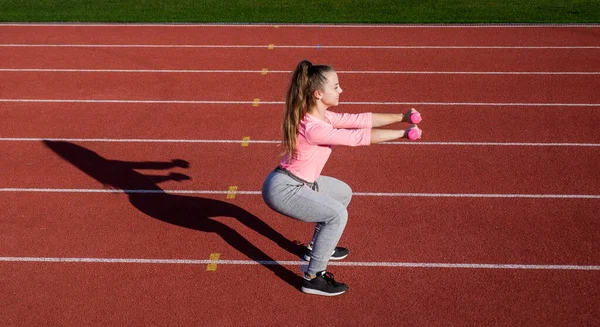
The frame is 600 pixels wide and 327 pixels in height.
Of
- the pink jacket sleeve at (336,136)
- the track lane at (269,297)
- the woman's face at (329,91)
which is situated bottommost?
the track lane at (269,297)

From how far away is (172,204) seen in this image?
248 inches

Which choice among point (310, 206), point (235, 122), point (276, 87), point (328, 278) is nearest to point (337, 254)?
point (328, 278)

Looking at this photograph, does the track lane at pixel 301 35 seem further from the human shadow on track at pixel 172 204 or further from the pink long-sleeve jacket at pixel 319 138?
the pink long-sleeve jacket at pixel 319 138

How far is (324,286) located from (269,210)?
1.49 metres

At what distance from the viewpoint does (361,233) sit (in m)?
5.73

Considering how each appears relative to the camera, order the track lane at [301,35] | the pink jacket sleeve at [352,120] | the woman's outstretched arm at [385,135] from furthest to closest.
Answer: the track lane at [301,35], the pink jacket sleeve at [352,120], the woman's outstretched arm at [385,135]

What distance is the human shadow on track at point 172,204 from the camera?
18.3 ft

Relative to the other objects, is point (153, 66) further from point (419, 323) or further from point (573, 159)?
point (419, 323)

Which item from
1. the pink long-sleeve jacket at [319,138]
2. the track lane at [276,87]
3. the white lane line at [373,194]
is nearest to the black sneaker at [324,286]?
the pink long-sleeve jacket at [319,138]

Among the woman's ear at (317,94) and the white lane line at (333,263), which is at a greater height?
the woman's ear at (317,94)

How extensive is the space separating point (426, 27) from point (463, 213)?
23.5 feet

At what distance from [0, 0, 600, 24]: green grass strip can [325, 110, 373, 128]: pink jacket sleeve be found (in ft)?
27.8

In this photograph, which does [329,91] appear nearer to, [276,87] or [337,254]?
[337,254]

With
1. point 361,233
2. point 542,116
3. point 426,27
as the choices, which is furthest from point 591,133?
point 426,27
